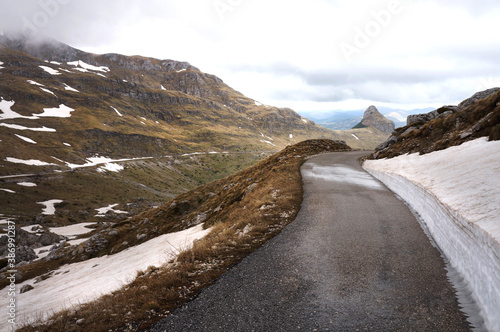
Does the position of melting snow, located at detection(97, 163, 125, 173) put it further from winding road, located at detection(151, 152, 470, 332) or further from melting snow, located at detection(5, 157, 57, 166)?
winding road, located at detection(151, 152, 470, 332)

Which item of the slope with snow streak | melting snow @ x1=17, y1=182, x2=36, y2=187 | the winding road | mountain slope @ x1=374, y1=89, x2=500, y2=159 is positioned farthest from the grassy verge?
melting snow @ x1=17, y1=182, x2=36, y2=187

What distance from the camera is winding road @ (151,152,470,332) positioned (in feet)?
17.2

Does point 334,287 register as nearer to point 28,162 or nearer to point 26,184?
point 26,184

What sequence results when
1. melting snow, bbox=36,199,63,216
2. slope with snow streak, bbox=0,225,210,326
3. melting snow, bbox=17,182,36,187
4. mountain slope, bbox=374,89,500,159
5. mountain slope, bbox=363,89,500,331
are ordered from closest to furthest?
mountain slope, bbox=363,89,500,331 → slope with snow streak, bbox=0,225,210,326 → mountain slope, bbox=374,89,500,159 → melting snow, bbox=36,199,63,216 → melting snow, bbox=17,182,36,187

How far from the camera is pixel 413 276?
701 centimetres

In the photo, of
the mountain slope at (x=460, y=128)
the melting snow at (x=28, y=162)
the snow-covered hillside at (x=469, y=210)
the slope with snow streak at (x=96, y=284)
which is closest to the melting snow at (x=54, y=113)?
the melting snow at (x=28, y=162)

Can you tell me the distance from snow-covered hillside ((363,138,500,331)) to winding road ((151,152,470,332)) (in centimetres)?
62

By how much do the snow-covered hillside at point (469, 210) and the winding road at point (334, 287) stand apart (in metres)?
0.62

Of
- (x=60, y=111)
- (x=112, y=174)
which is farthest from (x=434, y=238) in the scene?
(x=60, y=111)

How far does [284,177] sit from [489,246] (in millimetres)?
17329

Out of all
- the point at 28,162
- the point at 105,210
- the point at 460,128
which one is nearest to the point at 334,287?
the point at 460,128

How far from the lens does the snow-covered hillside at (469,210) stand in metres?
5.33

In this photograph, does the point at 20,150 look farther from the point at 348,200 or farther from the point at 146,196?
the point at 348,200

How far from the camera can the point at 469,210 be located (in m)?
7.47
